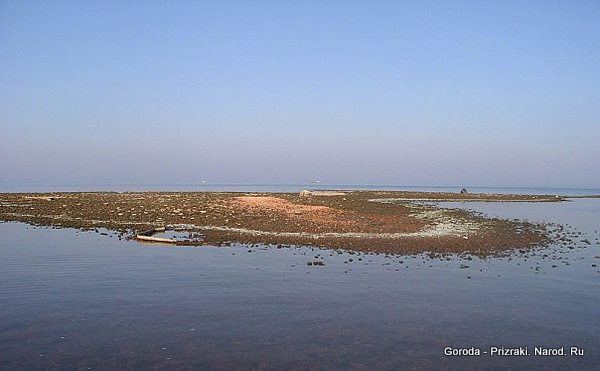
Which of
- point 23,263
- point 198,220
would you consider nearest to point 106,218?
point 198,220

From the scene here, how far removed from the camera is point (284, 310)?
15.1m

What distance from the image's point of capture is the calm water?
1126 centimetres

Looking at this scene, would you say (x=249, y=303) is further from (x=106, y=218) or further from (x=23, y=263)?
(x=106, y=218)

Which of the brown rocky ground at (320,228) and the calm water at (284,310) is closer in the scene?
the calm water at (284,310)

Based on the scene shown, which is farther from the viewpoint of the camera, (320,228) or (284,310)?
(320,228)

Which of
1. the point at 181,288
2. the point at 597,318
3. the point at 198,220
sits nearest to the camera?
the point at 597,318

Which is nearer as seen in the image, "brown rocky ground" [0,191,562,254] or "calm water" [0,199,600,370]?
"calm water" [0,199,600,370]

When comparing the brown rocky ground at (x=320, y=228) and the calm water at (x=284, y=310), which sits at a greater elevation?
the brown rocky ground at (x=320, y=228)

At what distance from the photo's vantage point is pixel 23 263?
22.5 meters

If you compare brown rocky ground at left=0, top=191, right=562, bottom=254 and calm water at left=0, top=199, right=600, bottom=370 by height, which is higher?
brown rocky ground at left=0, top=191, right=562, bottom=254

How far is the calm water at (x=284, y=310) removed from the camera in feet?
36.9

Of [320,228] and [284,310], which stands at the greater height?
[320,228]

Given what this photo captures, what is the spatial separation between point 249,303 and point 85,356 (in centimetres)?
599

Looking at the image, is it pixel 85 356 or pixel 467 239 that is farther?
pixel 467 239
